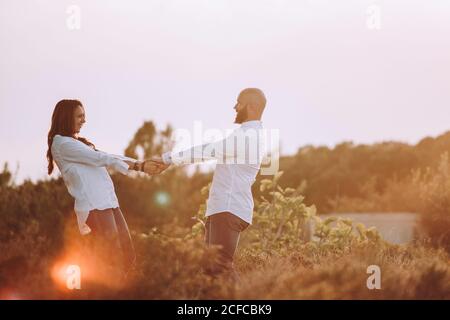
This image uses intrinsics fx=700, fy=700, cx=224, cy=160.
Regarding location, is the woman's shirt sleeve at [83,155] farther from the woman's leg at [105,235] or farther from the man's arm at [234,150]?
the man's arm at [234,150]

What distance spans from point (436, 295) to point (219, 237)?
178cm

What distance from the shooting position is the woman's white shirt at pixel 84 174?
5.63 m

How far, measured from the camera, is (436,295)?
5.53 metres

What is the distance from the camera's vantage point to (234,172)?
5586 mm

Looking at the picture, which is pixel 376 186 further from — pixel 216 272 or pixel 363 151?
pixel 216 272

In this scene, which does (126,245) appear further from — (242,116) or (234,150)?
(242,116)

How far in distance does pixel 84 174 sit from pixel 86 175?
Answer: 0.06 ft

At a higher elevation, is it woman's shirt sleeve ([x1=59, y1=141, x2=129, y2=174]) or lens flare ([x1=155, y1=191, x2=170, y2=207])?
woman's shirt sleeve ([x1=59, y1=141, x2=129, y2=174])

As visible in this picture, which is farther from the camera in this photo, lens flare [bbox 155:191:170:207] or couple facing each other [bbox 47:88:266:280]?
lens flare [bbox 155:191:170:207]

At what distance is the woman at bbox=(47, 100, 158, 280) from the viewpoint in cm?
562

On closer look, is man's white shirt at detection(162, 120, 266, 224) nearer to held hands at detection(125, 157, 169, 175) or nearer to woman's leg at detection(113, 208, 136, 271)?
woman's leg at detection(113, 208, 136, 271)

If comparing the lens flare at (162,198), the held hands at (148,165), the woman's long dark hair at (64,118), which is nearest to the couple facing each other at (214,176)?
the woman's long dark hair at (64,118)

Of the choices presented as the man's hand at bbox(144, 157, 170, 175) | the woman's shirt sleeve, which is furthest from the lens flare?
the woman's shirt sleeve
